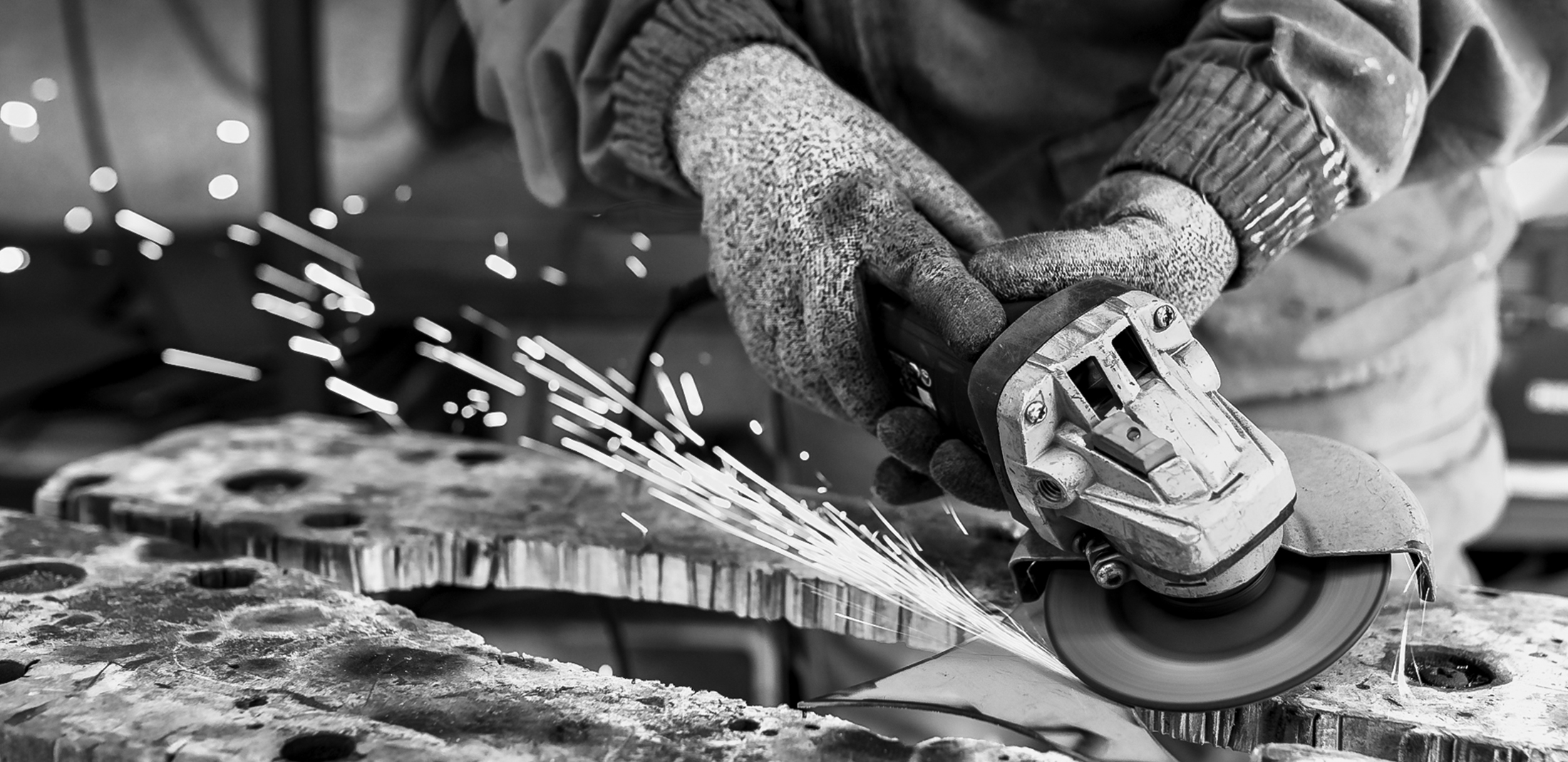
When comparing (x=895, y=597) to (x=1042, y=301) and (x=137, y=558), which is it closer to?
(x=1042, y=301)

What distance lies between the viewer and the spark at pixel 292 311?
3322 millimetres

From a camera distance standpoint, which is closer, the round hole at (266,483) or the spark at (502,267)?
the round hole at (266,483)

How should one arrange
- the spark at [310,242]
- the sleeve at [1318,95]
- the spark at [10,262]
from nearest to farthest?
the sleeve at [1318,95] → the spark at [310,242] → the spark at [10,262]

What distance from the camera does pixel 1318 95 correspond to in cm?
129

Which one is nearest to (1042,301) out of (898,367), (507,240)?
(898,367)

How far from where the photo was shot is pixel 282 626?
1.29 meters

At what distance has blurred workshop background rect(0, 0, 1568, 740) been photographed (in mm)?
2885

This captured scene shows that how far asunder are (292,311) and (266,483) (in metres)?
1.68

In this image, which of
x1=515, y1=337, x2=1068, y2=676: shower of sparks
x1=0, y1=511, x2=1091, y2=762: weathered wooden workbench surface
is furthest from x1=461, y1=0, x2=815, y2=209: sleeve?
x1=0, y1=511, x2=1091, y2=762: weathered wooden workbench surface

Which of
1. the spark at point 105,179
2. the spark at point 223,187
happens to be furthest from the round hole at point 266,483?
the spark at point 105,179

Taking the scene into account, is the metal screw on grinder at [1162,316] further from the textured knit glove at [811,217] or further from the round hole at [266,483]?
the round hole at [266,483]

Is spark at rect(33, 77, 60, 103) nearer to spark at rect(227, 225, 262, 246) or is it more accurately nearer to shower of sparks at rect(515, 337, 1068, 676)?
spark at rect(227, 225, 262, 246)

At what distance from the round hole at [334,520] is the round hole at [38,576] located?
0.26 m

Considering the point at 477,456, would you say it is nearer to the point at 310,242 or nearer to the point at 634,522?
the point at 634,522
